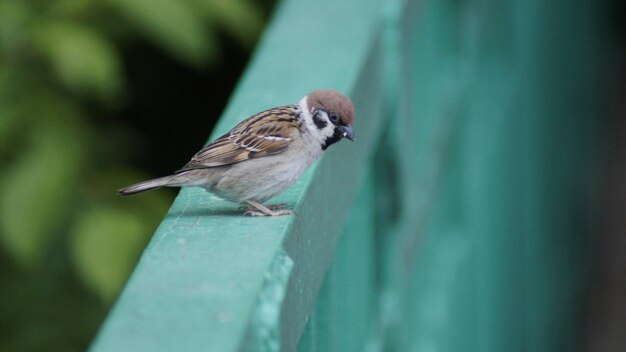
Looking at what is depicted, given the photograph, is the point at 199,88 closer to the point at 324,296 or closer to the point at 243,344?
the point at 324,296

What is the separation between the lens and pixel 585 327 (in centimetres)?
881

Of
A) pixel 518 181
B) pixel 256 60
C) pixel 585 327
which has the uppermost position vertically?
pixel 256 60

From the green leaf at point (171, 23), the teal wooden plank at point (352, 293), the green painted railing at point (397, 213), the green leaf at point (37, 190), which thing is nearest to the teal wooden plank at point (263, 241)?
the green painted railing at point (397, 213)

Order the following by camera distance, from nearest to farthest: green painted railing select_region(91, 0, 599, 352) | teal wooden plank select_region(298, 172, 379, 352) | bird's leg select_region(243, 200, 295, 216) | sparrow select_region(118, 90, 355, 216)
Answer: green painted railing select_region(91, 0, 599, 352), bird's leg select_region(243, 200, 295, 216), teal wooden plank select_region(298, 172, 379, 352), sparrow select_region(118, 90, 355, 216)

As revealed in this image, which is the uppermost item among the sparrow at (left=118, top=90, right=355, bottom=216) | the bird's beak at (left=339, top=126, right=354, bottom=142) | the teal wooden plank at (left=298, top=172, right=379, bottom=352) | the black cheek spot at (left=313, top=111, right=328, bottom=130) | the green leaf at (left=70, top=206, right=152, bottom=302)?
the bird's beak at (left=339, top=126, right=354, bottom=142)

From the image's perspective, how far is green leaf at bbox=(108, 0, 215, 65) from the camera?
12.6 ft

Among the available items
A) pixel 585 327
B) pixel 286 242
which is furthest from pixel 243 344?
pixel 585 327

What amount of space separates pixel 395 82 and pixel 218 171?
82 centimetres

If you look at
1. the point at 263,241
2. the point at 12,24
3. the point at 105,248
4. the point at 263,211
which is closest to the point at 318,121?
the point at 263,211

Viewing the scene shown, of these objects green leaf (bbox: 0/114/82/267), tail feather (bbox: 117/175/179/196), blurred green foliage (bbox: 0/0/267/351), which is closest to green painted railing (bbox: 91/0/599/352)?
tail feather (bbox: 117/175/179/196)

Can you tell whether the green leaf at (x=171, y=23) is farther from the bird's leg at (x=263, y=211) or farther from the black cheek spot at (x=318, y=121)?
the bird's leg at (x=263, y=211)

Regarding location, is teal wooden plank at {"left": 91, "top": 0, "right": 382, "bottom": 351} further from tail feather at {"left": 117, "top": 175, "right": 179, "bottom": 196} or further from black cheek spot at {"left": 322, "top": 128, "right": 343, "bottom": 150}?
tail feather at {"left": 117, "top": 175, "right": 179, "bottom": 196}

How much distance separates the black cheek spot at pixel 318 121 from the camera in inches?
116

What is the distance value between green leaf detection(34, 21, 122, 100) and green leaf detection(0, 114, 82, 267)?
20 centimetres
